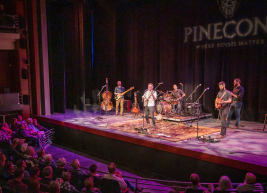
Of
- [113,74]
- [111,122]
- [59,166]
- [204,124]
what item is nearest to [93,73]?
[113,74]

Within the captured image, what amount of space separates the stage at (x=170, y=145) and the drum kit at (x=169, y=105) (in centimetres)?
51

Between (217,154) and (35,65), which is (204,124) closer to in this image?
(217,154)

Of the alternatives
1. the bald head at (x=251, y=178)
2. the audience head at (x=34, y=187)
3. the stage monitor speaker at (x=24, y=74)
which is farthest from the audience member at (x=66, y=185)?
the stage monitor speaker at (x=24, y=74)

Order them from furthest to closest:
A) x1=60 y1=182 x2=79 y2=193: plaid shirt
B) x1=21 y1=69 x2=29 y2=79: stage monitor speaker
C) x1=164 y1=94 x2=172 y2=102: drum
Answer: x1=21 y1=69 x2=29 y2=79: stage monitor speaker, x1=164 y1=94 x2=172 y2=102: drum, x1=60 y1=182 x2=79 y2=193: plaid shirt

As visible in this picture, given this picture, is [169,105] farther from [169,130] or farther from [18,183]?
[18,183]

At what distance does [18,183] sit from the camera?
14.2ft

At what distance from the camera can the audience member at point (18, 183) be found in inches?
167

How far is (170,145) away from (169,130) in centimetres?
210

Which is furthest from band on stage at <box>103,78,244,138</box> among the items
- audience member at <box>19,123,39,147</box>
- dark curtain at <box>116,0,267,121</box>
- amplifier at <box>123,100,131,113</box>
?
audience member at <box>19,123,39,147</box>

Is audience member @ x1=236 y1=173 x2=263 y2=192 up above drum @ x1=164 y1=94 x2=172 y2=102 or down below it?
below

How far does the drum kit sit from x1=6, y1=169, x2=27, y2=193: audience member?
749 cm

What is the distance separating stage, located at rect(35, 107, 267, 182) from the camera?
647 centimetres

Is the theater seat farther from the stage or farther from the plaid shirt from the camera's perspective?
the stage

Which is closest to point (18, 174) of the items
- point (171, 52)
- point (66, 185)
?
point (66, 185)
